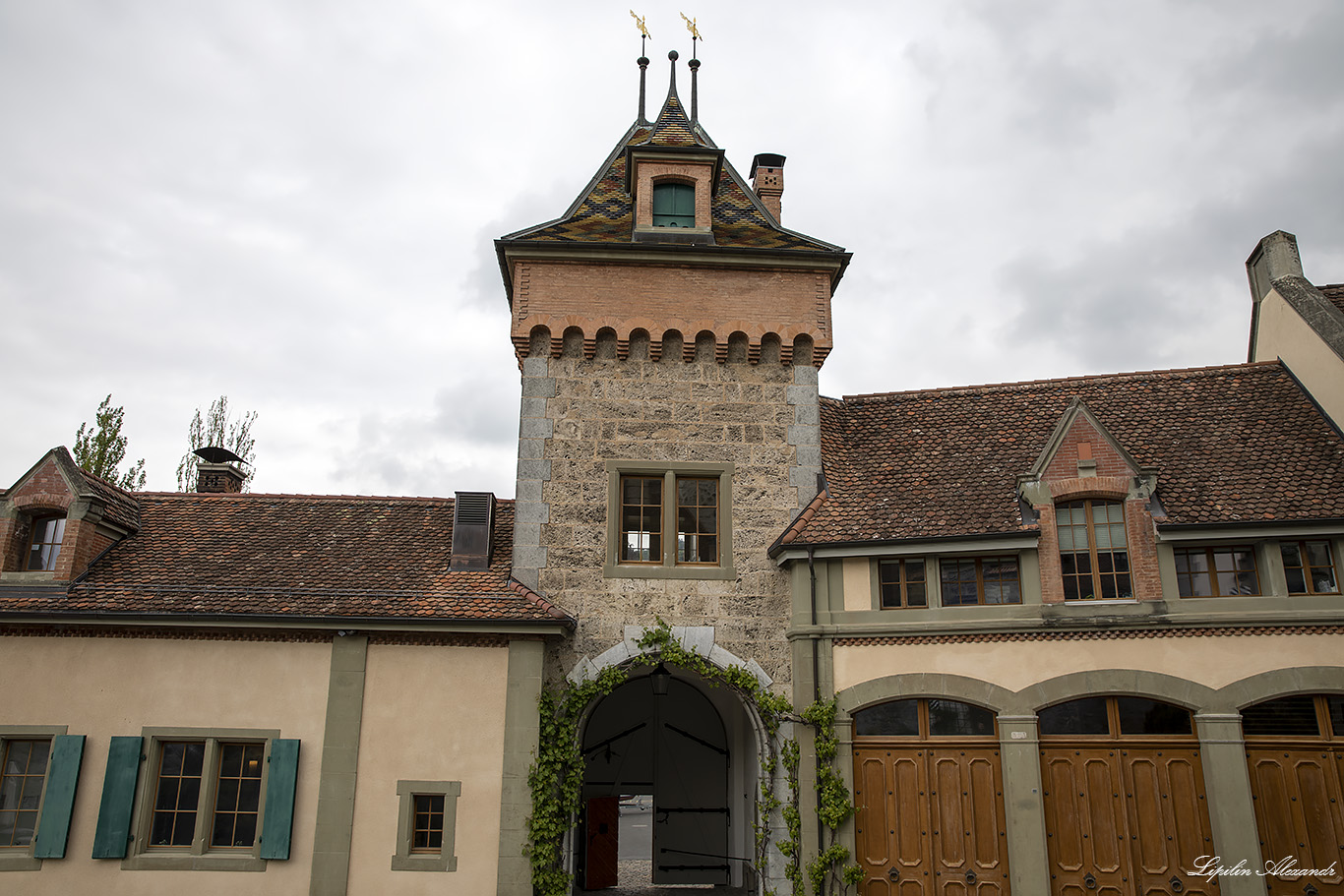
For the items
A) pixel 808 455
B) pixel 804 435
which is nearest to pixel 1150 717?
pixel 808 455

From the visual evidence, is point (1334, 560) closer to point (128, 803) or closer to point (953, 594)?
point (953, 594)

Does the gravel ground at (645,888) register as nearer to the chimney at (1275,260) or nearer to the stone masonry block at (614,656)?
the stone masonry block at (614,656)

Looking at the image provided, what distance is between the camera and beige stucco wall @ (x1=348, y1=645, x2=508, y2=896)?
11953 mm

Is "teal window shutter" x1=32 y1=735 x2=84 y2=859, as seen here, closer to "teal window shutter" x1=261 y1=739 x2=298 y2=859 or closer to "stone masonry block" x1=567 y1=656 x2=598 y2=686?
"teal window shutter" x1=261 y1=739 x2=298 y2=859

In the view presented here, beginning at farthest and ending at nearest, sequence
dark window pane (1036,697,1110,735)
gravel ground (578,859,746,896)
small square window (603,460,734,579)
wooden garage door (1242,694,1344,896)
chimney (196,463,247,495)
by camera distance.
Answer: chimney (196,463,247,495) → gravel ground (578,859,746,896) → small square window (603,460,734,579) → dark window pane (1036,697,1110,735) → wooden garage door (1242,694,1344,896)

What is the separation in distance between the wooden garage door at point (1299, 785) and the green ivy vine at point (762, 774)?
5134 mm

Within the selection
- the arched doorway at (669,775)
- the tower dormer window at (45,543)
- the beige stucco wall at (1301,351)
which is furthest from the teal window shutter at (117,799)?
the beige stucco wall at (1301,351)

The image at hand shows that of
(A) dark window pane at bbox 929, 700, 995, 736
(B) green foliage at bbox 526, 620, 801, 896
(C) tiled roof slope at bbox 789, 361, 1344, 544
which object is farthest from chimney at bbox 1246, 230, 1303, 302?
(B) green foliage at bbox 526, 620, 801, 896

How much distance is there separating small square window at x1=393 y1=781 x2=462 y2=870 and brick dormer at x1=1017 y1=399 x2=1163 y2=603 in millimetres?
8553

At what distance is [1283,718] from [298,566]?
45.4 ft

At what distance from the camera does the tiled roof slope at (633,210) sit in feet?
49.7

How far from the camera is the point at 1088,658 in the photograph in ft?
40.2

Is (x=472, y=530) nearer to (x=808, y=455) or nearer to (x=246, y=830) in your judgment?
(x=246, y=830)

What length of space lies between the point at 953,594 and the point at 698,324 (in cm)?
563
